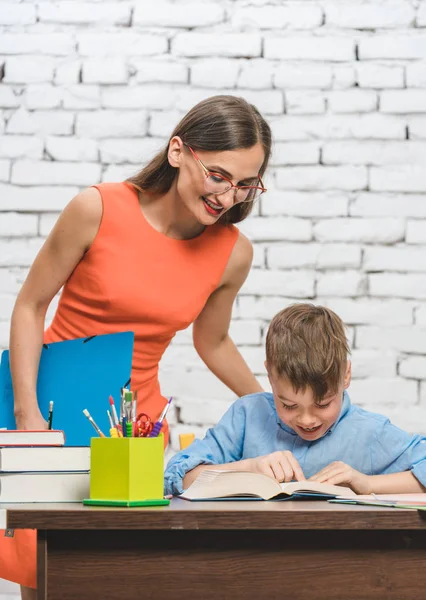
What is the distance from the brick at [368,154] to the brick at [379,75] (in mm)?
175

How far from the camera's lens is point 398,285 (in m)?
2.41

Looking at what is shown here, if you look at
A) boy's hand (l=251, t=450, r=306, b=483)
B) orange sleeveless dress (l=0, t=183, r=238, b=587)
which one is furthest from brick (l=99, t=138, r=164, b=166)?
boy's hand (l=251, t=450, r=306, b=483)

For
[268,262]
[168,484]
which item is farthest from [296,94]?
[168,484]

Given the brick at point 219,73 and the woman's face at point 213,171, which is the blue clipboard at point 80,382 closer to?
the woman's face at point 213,171

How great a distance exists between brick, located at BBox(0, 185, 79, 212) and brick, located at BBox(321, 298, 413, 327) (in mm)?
812

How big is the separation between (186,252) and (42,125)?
0.96m

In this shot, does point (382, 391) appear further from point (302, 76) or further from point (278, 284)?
point (302, 76)

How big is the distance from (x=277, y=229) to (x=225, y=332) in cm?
64

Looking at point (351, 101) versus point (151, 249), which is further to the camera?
point (351, 101)

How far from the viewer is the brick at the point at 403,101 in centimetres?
245

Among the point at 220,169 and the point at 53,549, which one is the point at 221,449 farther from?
the point at 53,549

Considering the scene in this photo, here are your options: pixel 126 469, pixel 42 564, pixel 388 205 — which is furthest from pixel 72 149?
pixel 42 564

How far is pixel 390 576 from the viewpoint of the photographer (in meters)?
0.90

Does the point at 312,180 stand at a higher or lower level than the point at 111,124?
lower
